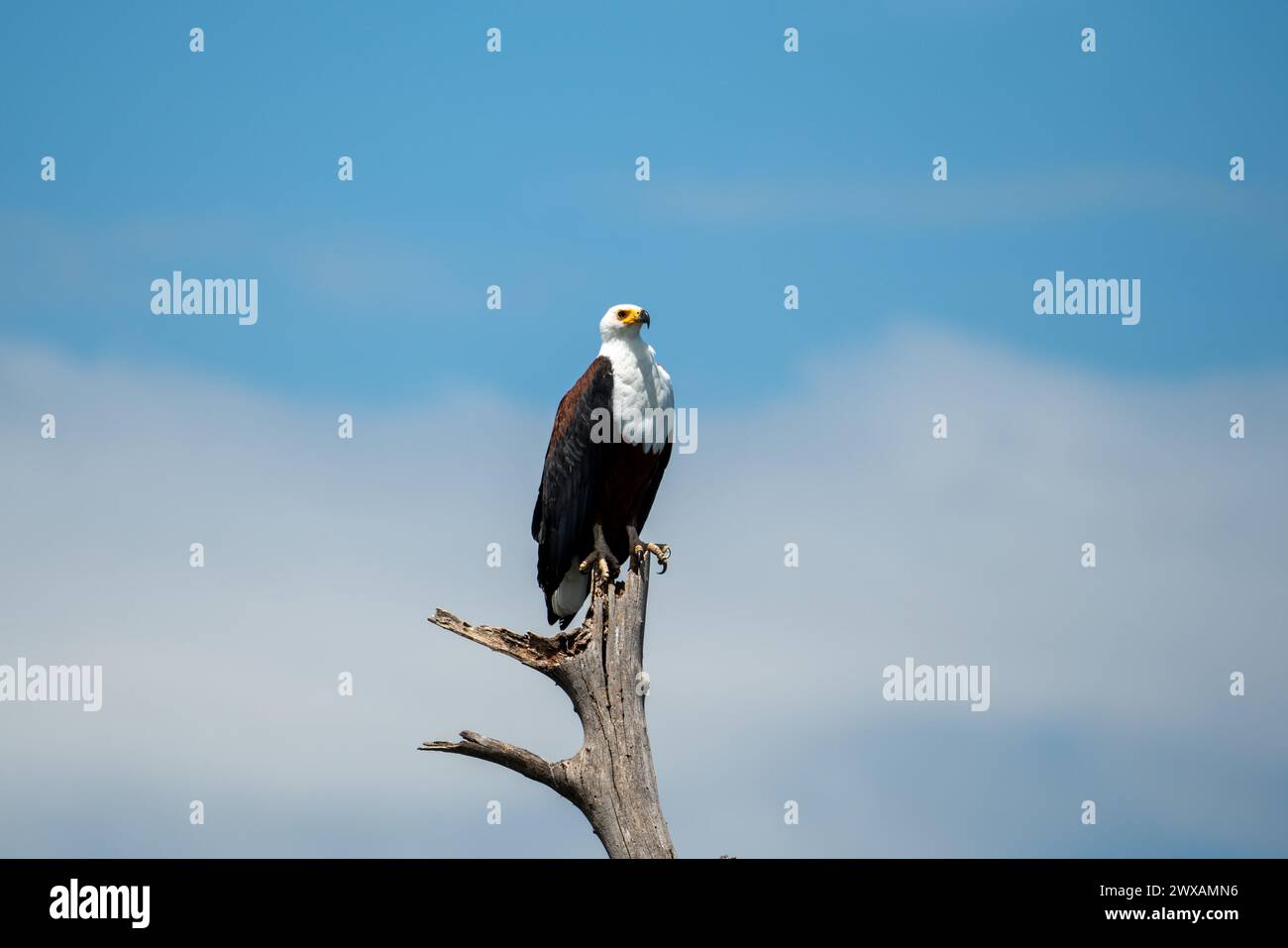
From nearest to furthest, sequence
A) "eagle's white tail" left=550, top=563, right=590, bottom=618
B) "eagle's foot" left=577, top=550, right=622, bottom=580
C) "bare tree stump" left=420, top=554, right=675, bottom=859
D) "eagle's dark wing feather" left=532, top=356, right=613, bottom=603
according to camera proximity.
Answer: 1. "bare tree stump" left=420, top=554, right=675, bottom=859
2. "eagle's foot" left=577, top=550, right=622, bottom=580
3. "eagle's dark wing feather" left=532, top=356, right=613, bottom=603
4. "eagle's white tail" left=550, top=563, right=590, bottom=618

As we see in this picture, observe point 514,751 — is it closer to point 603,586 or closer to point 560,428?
point 603,586

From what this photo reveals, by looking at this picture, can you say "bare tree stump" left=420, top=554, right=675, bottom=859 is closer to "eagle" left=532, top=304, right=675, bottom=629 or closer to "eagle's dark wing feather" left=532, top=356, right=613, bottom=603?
"eagle" left=532, top=304, right=675, bottom=629

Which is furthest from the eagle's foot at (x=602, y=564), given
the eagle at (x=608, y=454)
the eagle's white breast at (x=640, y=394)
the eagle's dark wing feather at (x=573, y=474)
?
the eagle's white breast at (x=640, y=394)

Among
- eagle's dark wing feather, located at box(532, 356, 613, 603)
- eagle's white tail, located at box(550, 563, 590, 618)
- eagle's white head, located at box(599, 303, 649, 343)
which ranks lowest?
eagle's white tail, located at box(550, 563, 590, 618)

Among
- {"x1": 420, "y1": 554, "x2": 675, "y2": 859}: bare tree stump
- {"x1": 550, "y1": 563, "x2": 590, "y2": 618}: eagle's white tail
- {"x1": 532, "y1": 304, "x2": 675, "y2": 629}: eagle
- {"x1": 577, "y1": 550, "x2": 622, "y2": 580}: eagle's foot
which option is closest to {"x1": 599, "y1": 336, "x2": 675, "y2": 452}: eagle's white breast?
Answer: {"x1": 532, "y1": 304, "x2": 675, "y2": 629}: eagle

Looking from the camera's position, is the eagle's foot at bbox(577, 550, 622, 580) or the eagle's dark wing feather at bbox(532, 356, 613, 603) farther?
the eagle's dark wing feather at bbox(532, 356, 613, 603)

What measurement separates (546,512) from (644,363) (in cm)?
158

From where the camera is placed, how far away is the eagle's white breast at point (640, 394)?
13633 mm

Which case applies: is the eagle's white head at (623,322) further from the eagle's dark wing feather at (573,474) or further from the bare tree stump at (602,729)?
the bare tree stump at (602,729)

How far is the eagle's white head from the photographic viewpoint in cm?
1368

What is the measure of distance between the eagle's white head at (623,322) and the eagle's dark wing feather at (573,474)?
0.25 m

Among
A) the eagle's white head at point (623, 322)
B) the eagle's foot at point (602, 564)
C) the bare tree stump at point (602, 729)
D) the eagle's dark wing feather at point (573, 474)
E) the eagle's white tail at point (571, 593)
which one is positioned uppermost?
the eagle's white head at point (623, 322)
